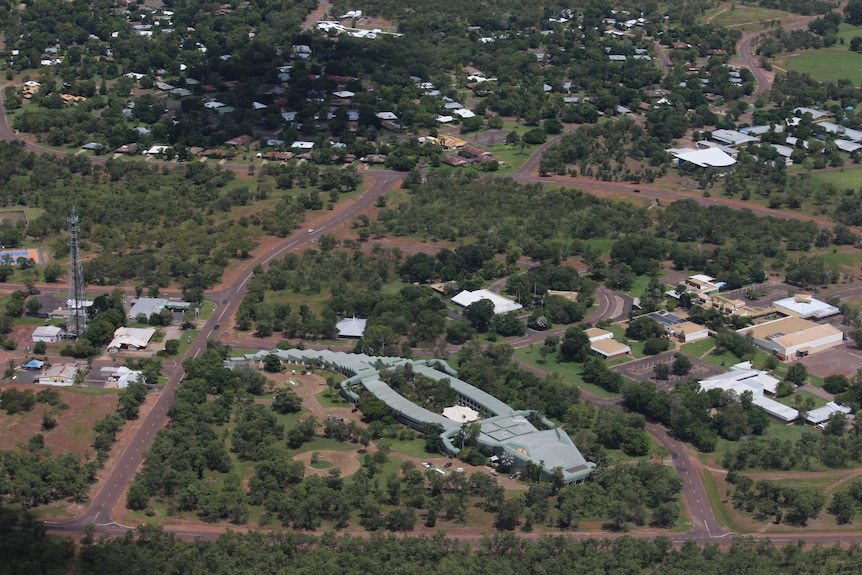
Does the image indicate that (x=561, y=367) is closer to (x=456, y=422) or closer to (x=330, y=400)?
(x=456, y=422)

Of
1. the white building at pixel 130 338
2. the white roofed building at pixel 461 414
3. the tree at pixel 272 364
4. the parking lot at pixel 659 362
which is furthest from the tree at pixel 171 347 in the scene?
the parking lot at pixel 659 362

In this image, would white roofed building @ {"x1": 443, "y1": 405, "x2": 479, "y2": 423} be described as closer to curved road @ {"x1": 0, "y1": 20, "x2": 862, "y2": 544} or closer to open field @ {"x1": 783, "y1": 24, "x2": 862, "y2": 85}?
curved road @ {"x1": 0, "y1": 20, "x2": 862, "y2": 544}

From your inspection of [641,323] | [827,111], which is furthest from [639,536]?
[827,111]

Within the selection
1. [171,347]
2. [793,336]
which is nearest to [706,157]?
[793,336]

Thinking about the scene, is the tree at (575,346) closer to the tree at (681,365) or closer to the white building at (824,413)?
the tree at (681,365)

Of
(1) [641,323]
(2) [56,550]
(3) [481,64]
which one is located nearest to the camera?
(2) [56,550]

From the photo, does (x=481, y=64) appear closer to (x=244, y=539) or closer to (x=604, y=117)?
(x=604, y=117)

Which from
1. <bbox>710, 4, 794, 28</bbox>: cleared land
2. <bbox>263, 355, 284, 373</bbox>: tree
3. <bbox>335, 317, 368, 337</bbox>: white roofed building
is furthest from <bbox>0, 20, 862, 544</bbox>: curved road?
<bbox>710, 4, 794, 28</bbox>: cleared land
